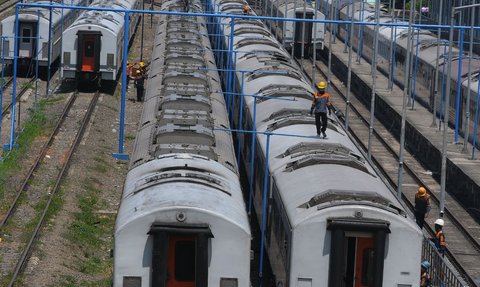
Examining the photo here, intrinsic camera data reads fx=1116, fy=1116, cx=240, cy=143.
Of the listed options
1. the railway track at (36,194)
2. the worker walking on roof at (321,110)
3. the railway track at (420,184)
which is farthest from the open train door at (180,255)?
the railway track at (420,184)

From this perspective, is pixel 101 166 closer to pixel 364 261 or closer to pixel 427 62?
pixel 364 261

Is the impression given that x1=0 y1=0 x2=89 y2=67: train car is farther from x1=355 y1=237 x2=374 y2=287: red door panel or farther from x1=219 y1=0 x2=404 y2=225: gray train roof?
x1=355 y1=237 x2=374 y2=287: red door panel

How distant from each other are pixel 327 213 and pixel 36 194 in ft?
45.3

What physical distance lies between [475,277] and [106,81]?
1089 inches

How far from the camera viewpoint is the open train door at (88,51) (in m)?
46.5

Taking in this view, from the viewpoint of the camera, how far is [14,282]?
2220cm

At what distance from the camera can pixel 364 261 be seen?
18.6 meters

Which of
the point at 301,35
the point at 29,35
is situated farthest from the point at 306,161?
the point at 301,35

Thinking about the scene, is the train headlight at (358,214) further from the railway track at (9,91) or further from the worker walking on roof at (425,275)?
the railway track at (9,91)

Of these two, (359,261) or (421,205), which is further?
(421,205)

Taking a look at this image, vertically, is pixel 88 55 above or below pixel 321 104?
above

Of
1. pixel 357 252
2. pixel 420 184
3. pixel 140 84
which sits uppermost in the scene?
pixel 140 84

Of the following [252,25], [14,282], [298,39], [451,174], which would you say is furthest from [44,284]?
[298,39]

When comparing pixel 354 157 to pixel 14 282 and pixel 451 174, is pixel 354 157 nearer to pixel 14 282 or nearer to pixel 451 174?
pixel 14 282
